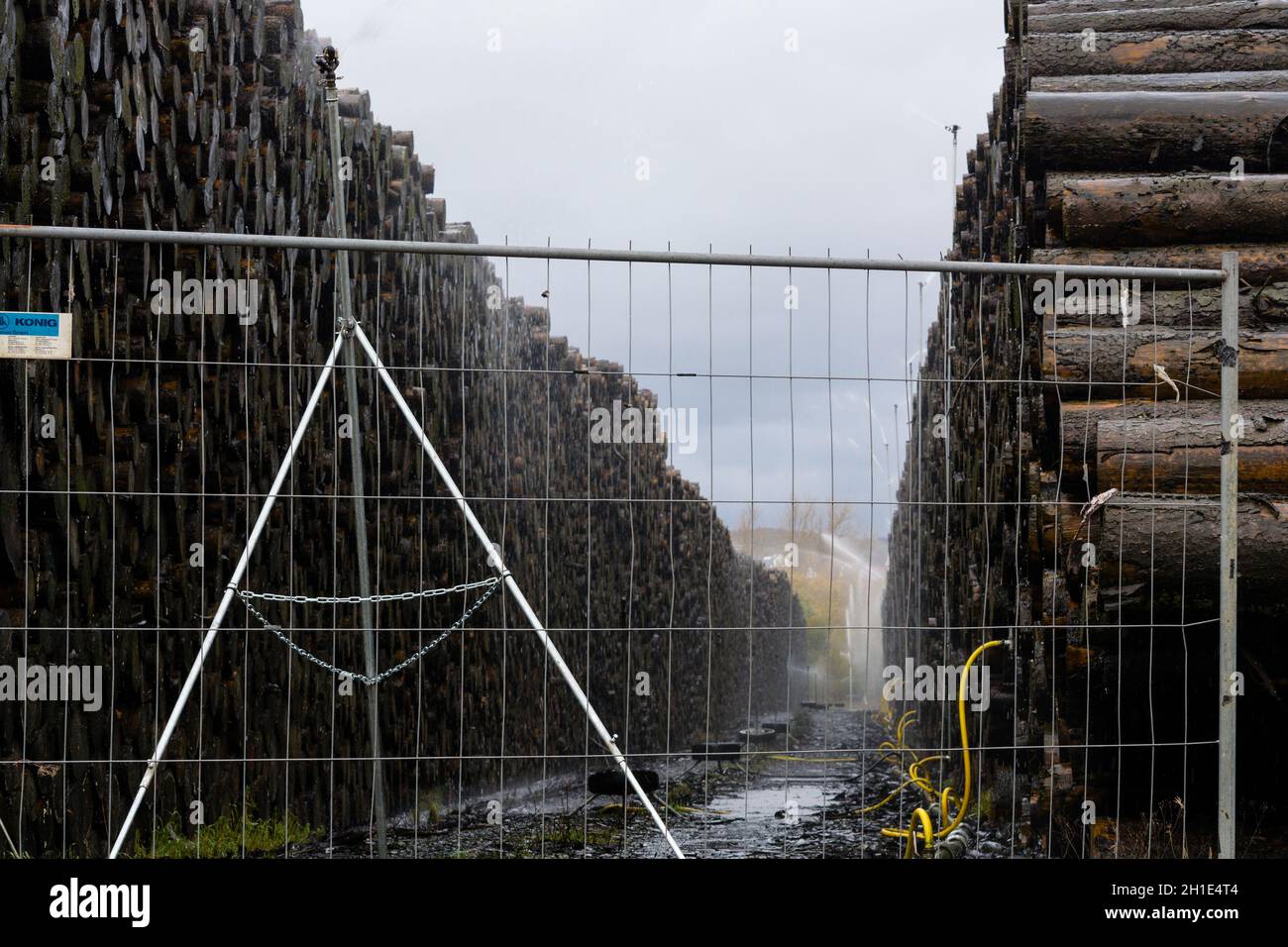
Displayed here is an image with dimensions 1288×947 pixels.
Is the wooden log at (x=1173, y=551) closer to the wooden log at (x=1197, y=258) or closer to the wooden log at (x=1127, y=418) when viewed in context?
the wooden log at (x=1127, y=418)

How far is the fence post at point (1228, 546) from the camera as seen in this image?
514 centimetres

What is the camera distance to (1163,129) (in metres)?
7.40

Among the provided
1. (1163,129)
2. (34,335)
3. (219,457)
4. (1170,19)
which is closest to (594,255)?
(34,335)

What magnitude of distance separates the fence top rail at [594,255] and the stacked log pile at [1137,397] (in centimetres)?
30

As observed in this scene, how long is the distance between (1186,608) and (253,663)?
15.7 feet

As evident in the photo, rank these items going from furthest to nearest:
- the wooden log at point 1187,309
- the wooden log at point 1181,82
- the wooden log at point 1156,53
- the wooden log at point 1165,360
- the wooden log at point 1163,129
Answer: the wooden log at point 1156,53, the wooden log at point 1181,82, the wooden log at point 1163,129, the wooden log at point 1187,309, the wooden log at point 1165,360

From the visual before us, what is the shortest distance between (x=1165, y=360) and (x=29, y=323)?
479 centimetres

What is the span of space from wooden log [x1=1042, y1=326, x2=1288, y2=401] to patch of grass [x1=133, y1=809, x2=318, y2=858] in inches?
164

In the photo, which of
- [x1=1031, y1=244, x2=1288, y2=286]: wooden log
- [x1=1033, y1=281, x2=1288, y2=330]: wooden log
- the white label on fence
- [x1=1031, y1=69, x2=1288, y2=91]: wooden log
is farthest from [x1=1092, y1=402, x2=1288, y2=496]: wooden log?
the white label on fence

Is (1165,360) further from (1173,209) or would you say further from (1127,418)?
(1173,209)

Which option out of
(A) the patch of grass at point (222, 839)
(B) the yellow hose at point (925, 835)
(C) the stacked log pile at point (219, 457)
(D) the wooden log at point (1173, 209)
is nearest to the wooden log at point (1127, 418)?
(D) the wooden log at point (1173, 209)

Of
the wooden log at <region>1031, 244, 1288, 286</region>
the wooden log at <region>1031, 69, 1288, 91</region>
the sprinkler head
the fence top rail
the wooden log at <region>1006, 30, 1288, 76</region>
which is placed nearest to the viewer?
the fence top rail

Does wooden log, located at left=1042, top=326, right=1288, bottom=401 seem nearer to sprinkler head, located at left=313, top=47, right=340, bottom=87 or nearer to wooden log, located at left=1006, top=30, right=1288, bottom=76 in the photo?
wooden log, located at left=1006, top=30, right=1288, bottom=76

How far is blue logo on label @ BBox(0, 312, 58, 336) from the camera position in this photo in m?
4.86
